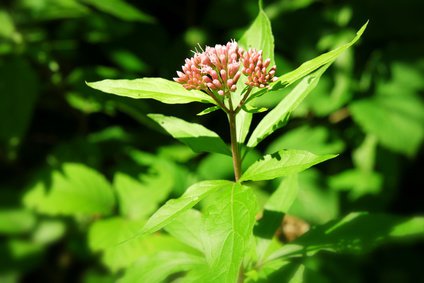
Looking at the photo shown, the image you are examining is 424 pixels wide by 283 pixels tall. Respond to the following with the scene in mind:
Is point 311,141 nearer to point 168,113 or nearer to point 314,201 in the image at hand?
point 314,201

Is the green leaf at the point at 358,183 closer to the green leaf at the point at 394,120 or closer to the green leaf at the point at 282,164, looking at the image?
the green leaf at the point at 394,120

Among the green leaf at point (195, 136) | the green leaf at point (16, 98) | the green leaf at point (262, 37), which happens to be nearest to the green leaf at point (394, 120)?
the green leaf at point (262, 37)

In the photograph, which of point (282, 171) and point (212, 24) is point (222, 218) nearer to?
point (282, 171)

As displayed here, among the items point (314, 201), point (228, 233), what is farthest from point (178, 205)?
point (314, 201)

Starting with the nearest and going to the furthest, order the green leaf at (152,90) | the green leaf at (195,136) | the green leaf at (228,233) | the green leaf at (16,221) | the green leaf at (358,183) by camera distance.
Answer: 1. the green leaf at (228,233)
2. the green leaf at (152,90)
3. the green leaf at (195,136)
4. the green leaf at (358,183)
5. the green leaf at (16,221)

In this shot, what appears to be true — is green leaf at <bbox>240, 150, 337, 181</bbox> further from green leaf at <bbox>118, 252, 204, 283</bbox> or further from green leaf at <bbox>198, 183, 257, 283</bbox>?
green leaf at <bbox>118, 252, 204, 283</bbox>

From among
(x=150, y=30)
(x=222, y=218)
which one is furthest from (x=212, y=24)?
(x=222, y=218)
